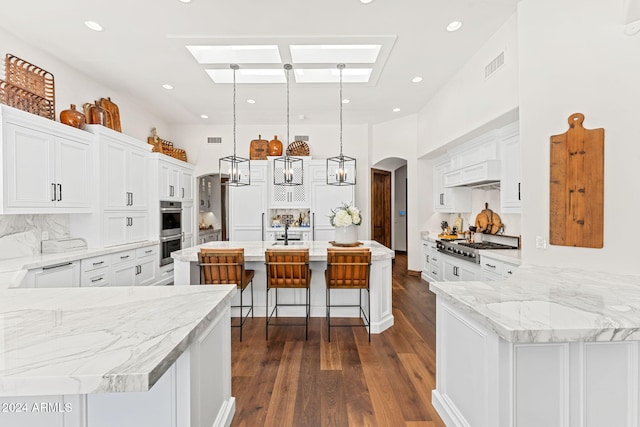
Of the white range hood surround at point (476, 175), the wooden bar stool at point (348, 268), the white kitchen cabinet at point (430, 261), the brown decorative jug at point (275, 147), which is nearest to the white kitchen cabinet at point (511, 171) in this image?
the white range hood surround at point (476, 175)

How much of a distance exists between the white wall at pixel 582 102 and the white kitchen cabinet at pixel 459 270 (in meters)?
1.46

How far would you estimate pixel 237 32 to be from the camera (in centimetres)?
331

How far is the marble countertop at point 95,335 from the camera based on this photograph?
2.68 ft

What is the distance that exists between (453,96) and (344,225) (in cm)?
265

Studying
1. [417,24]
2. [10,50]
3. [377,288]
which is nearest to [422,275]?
[377,288]

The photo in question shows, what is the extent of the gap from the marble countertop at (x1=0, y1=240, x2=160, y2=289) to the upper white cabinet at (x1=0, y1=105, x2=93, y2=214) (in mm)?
484

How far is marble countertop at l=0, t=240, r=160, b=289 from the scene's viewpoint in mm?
2303

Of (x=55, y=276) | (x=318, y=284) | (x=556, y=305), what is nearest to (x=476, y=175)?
(x=318, y=284)

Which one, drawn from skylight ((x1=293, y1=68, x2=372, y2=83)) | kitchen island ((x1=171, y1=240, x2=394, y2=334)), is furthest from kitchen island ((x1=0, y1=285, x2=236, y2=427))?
skylight ((x1=293, y1=68, x2=372, y2=83))

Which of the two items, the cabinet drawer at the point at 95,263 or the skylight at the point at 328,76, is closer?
the cabinet drawer at the point at 95,263

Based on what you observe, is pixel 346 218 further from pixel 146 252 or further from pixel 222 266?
pixel 146 252

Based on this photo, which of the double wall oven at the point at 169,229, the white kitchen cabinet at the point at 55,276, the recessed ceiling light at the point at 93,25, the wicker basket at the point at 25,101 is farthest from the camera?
the double wall oven at the point at 169,229

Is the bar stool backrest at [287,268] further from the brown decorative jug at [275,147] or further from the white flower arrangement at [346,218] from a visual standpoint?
the brown decorative jug at [275,147]

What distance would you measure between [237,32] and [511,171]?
3561 millimetres
